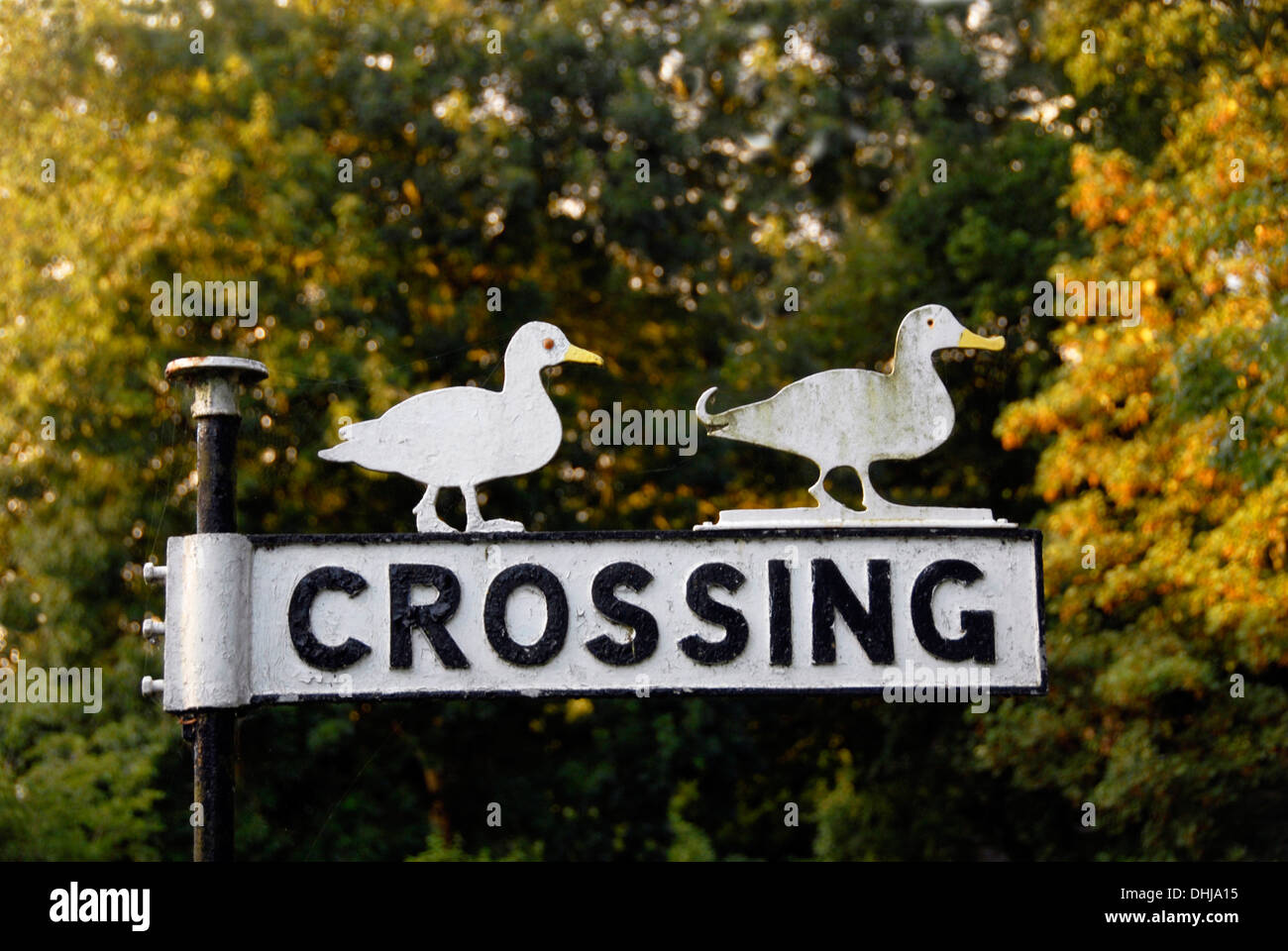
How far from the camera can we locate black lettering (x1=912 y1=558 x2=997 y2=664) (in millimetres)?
4391

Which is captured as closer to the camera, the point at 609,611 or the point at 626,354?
the point at 609,611

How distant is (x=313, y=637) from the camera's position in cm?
437

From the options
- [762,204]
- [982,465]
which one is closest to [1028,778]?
[982,465]

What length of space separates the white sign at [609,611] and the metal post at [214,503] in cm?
11

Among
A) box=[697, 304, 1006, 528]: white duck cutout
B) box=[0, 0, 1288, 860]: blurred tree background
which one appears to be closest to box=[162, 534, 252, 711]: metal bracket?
box=[697, 304, 1006, 528]: white duck cutout

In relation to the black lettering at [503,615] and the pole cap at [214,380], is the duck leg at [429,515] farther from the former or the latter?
the pole cap at [214,380]

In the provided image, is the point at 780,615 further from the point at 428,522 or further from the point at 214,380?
the point at 214,380

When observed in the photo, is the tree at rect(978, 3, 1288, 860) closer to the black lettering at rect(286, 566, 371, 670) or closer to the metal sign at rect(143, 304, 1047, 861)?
the metal sign at rect(143, 304, 1047, 861)

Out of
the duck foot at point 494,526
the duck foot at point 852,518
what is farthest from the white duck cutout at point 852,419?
the duck foot at point 494,526

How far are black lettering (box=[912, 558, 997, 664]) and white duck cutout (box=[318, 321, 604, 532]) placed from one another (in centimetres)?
123

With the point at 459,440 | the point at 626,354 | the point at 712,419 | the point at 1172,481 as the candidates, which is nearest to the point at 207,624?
the point at 459,440

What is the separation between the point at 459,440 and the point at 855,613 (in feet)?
4.42

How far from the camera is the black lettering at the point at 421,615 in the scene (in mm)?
4375

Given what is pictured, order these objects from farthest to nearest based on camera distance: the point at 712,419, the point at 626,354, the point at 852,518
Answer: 1. the point at 626,354
2. the point at 712,419
3. the point at 852,518
